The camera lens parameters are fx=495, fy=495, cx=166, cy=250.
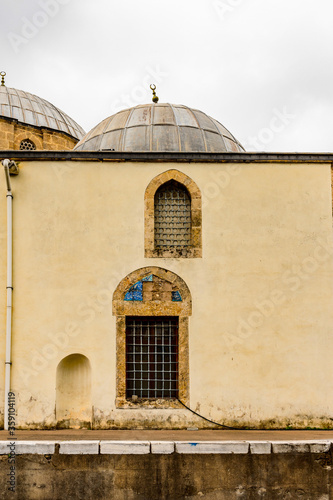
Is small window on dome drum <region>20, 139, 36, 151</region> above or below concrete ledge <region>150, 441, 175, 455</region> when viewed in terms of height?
above

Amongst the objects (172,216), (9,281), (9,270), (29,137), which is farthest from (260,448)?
(29,137)

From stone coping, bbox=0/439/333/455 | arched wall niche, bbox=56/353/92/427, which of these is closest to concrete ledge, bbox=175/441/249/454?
stone coping, bbox=0/439/333/455

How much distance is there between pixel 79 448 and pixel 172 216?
4916mm

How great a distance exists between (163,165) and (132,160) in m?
0.65

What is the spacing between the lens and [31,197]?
33.5 ft

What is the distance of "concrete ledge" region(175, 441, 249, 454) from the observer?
7832mm

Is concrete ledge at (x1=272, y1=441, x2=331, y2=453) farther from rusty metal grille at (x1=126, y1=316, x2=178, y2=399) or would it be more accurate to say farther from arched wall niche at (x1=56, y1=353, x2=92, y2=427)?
arched wall niche at (x1=56, y1=353, x2=92, y2=427)

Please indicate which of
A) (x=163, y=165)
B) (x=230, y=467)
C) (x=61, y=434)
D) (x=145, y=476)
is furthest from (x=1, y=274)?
(x=230, y=467)

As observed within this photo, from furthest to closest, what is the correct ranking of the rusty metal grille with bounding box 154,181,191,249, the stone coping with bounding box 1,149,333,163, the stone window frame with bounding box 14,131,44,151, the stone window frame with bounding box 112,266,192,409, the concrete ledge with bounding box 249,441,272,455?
the stone window frame with bounding box 14,131,44,151 → the rusty metal grille with bounding box 154,181,191,249 → the stone coping with bounding box 1,149,333,163 → the stone window frame with bounding box 112,266,192,409 → the concrete ledge with bounding box 249,441,272,455

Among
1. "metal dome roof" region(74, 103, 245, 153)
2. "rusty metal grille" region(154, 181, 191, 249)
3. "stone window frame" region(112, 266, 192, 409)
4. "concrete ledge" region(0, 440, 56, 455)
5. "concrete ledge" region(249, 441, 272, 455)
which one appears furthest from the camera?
"metal dome roof" region(74, 103, 245, 153)

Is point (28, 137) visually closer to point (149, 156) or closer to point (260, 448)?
point (149, 156)

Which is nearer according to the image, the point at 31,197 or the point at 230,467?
the point at 230,467

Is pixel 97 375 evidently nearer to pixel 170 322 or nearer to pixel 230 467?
pixel 170 322

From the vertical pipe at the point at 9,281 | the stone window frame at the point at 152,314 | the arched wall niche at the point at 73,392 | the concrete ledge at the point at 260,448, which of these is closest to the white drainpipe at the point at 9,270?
the vertical pipe at the point at 9,281
